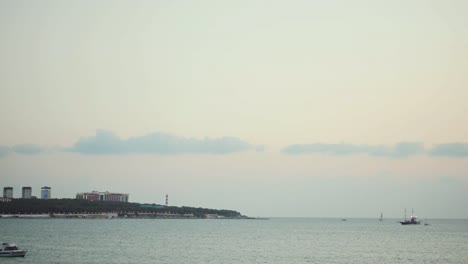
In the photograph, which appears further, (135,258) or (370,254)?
(370,254)

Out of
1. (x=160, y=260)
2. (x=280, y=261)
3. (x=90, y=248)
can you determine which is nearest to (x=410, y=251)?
(x=280, y=261)

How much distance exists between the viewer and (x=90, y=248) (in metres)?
114

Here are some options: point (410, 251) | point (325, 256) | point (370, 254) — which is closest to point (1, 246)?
point (325, 256)

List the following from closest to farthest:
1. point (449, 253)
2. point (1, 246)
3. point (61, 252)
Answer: point (1, 246) < point (61, 252) < point (449, 253)

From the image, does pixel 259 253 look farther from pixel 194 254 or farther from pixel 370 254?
pixel 370 254

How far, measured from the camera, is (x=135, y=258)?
96.6 meters

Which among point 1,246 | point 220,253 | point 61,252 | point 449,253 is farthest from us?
point 449,253

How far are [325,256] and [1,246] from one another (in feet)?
168

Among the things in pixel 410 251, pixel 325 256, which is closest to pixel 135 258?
pixel 325 256

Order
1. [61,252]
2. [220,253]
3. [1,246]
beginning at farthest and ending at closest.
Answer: [220,253], [61,252], [1,246]

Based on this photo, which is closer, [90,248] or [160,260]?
[160,260]

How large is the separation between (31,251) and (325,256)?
48.5m

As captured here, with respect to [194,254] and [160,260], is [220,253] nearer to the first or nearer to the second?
[194,254]

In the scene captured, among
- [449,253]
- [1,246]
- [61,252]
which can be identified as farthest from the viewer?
[449,253]
